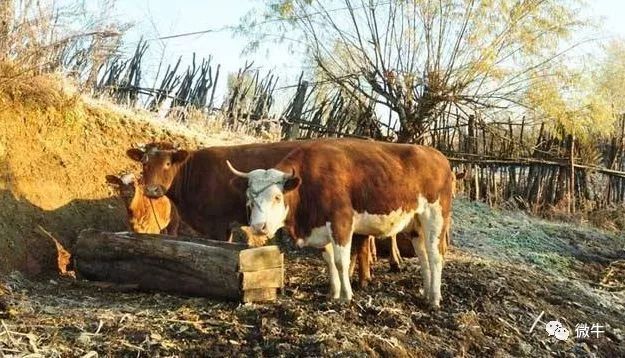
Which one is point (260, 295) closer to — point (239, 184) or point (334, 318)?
point (334, 318)

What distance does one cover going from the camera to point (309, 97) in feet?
52.9

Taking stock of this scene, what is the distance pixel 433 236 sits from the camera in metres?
8.37

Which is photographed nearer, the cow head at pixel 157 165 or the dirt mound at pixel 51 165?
the dirt mound at pixel 51 165

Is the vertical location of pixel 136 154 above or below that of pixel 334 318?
above

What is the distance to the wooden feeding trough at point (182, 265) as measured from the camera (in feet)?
22.7

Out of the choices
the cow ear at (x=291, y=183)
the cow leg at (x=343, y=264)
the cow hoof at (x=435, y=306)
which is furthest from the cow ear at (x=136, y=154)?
the cow hoof at (x=435, y=306)

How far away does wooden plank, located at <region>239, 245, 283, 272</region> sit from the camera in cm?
687

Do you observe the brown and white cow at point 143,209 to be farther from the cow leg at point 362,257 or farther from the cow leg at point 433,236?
the cow leg at point 433,236

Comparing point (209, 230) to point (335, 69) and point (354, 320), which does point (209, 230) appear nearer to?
point (354, 320)

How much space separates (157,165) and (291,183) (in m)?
2.38

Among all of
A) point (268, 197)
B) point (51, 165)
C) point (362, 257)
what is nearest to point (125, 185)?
point (51, 165)

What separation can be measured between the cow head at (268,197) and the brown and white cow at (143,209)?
2224mm

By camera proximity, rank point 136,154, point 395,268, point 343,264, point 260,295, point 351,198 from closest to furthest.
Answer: point 260,295 < point 343,264 < point 351,198 < point 136,154 < point 395,268

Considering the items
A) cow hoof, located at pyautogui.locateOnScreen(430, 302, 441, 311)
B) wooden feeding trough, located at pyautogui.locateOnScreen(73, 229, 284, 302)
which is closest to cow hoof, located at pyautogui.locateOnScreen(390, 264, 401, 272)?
cow hoof, located at pyautogui.locateOnScreen(430, 302, 441, 311)
